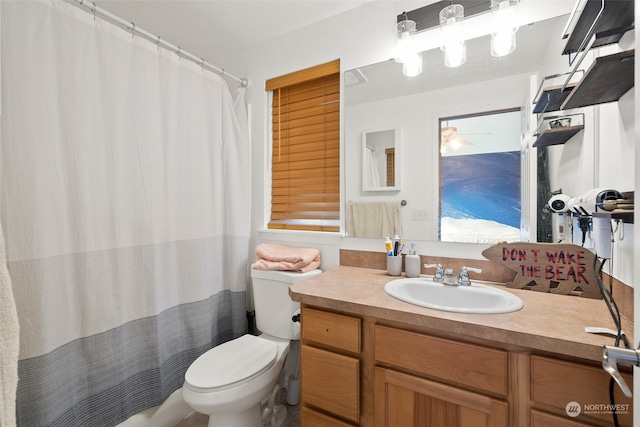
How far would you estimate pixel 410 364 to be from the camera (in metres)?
0.97

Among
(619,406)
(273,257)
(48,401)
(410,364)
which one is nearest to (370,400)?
(410,364)

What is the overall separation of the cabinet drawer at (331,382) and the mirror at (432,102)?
28.7 inches

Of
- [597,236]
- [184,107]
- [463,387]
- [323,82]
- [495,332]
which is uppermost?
[323,82]

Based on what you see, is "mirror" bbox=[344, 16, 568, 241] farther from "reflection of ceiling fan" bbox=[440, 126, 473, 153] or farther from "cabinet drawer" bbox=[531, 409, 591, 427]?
"cabinet drawer" bbox=[531, 409, 591, 427]

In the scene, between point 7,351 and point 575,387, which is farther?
point 575,387

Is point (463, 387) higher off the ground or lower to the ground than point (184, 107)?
lower

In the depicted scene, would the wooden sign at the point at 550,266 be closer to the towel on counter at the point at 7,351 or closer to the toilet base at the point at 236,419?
the toilet base at the point at 236,419

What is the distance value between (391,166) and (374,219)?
0.31 metres

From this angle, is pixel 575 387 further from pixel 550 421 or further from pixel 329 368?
pixel 329 368

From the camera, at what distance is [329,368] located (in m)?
1.12

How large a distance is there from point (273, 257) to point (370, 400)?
882 millimetres

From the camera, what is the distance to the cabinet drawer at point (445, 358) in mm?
847

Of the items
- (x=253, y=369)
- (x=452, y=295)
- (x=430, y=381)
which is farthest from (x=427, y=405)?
(x=253, y=369)

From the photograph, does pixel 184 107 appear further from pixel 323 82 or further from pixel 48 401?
pixel 48 401
